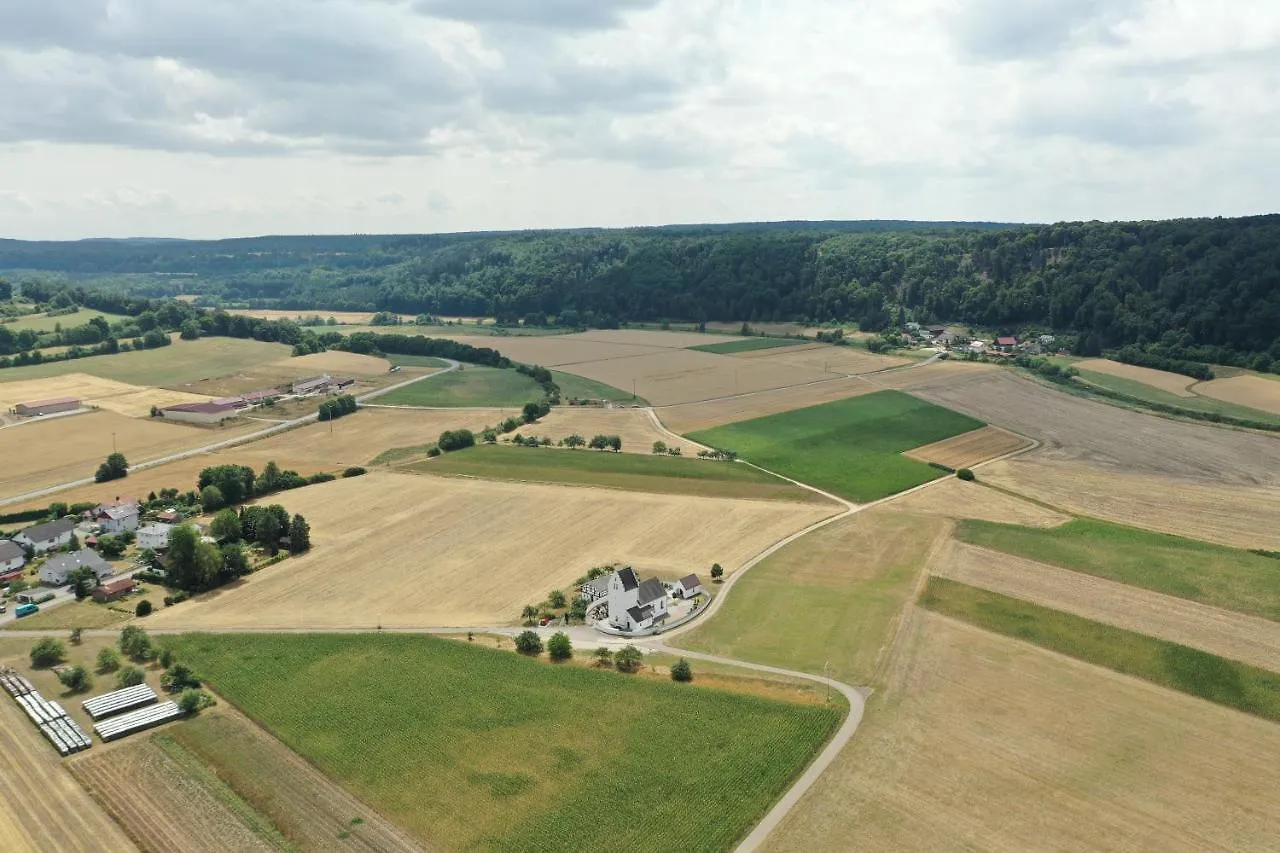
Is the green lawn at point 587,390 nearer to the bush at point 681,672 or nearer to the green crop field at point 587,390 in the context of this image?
the green crop field at point 587,390

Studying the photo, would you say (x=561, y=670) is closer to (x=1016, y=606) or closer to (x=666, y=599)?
(x=666, y=599)

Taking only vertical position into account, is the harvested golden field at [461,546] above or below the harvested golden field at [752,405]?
below

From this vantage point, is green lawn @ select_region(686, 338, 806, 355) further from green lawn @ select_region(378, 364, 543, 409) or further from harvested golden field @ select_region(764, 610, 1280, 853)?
harvested golden field @ select_region(764, 610, 1280, 853)

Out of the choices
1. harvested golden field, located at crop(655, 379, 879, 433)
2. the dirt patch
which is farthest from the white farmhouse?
the dirt patch

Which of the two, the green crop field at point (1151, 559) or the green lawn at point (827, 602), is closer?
the green lawn at point (827, 602)

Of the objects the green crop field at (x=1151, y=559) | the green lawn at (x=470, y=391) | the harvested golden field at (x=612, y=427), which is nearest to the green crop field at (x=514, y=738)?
the green crop field at (x=1151, y=559)

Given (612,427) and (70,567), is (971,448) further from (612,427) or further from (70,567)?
(70,567)

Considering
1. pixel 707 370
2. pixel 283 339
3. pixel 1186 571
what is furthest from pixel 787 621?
pixel 283 339
